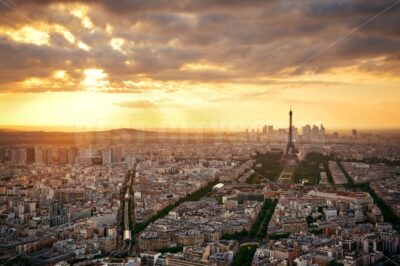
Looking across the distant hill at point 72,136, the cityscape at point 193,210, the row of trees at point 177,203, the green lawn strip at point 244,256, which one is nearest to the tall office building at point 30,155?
the cityscape at point 193,210

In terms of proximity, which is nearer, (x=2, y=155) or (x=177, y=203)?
(x=2, y=155)

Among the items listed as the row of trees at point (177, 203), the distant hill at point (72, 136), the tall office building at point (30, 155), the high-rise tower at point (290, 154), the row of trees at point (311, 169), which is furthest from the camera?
→ the high-rise tower at point (290, 154)

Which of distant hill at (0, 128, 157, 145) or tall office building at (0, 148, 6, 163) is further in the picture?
tall office building at (0, 148, 6, 163)

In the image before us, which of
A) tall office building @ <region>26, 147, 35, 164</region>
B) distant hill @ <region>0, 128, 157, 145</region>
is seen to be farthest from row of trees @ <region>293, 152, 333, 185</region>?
tall office building @ <region>26, 147, 35, 164</region>

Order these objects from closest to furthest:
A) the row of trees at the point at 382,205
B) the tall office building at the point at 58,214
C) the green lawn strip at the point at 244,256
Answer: the green lawn strip at the point at 244,256, the row of trees at the point at 382,205, the tall office building at the point at 58,214

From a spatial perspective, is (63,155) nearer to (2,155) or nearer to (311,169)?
(2,155)

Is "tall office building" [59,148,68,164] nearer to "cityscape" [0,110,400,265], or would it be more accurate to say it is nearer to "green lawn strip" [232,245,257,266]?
"cityscape" [0,110,400,265]

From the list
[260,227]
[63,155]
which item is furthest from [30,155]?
[260,227]

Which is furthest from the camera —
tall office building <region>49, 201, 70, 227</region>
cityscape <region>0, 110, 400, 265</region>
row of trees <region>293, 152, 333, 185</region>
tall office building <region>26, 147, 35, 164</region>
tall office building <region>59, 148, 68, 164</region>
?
row of trees <region>293, 152, 333, 185</region>

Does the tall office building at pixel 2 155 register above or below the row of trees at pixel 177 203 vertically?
above

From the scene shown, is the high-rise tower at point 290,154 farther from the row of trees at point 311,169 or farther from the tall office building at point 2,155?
the tall office building at point 2,155

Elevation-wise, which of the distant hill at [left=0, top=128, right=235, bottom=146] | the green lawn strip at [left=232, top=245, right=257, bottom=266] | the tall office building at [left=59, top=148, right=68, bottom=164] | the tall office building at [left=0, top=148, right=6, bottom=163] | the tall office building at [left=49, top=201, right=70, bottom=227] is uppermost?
the distant hill at [left=0, top=128, right=235, bottom=146]

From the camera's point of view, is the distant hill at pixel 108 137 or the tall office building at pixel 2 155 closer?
the distant hill at pixel 108 137
